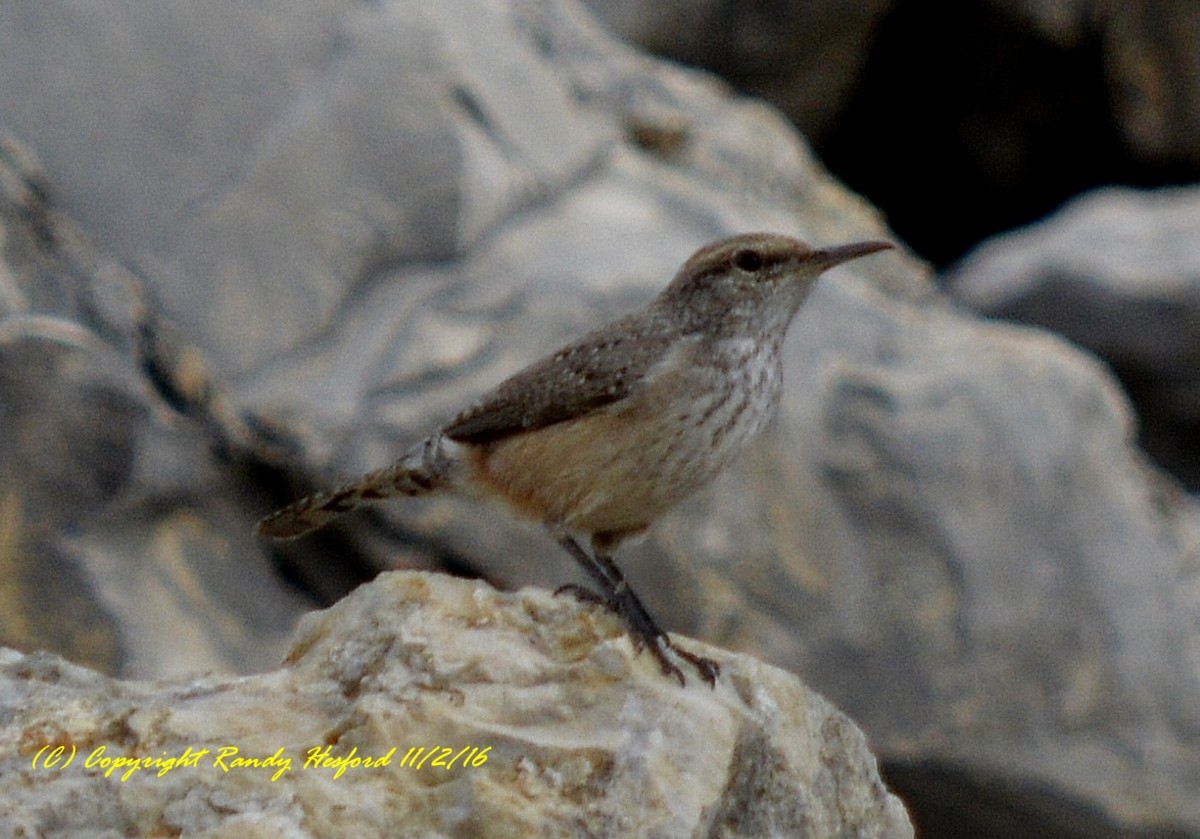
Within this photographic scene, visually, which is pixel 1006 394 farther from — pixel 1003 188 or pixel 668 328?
pixel 1003 188

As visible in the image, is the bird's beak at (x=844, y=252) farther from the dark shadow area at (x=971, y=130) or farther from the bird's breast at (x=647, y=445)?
the dark shadow area at (x=971, y=130)

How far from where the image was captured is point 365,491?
203 inches

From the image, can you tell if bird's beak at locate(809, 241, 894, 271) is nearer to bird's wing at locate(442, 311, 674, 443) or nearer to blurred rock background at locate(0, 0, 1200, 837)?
bird's wing at locate(442, 311, 674, 443)

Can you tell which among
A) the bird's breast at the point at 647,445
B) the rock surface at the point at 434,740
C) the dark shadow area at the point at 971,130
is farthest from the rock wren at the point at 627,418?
the dark shadow area at the point at 971,130

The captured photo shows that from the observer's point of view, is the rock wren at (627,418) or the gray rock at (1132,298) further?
the gray rock at (1132,298)

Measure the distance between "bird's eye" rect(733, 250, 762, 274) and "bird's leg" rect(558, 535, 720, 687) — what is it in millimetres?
1071

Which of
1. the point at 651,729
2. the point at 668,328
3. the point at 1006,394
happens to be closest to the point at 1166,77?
the point at 1006,394

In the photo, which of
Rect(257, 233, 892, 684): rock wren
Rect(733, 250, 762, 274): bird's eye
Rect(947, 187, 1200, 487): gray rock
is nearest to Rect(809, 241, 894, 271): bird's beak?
Rect(257, 233, 892, 684): rock wren

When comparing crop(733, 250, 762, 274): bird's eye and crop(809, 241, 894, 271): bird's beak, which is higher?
crop(733, 250, 762, 274): bird's eye

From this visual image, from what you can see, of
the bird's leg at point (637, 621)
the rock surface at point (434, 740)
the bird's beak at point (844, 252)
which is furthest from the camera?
the bird's beak at point (844, 252)

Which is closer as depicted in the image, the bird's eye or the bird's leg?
the bird's leg

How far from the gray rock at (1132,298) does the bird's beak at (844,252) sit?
7228 mm

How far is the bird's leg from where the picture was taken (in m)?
4.06

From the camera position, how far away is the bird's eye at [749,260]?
527cm
